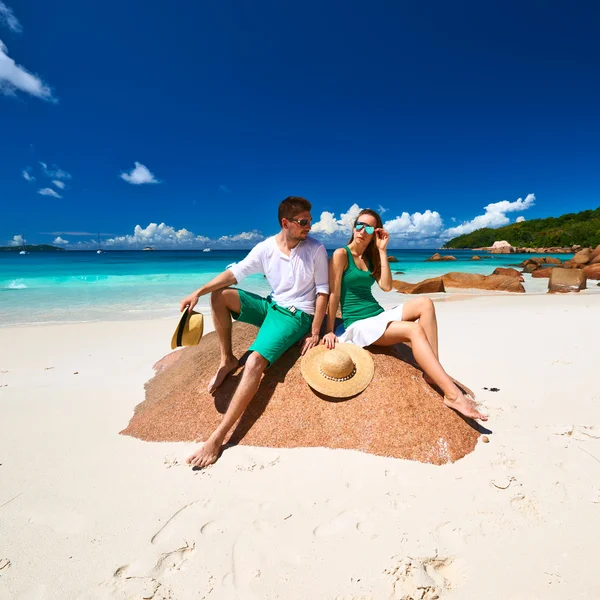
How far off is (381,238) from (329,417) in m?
1.84

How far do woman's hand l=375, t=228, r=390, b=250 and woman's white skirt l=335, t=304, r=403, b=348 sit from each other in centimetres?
65

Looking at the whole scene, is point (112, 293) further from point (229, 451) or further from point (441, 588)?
point (441, 588)

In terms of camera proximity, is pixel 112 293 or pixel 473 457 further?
pixel 112 293

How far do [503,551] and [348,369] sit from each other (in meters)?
1.59

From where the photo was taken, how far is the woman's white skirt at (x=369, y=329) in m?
3.40

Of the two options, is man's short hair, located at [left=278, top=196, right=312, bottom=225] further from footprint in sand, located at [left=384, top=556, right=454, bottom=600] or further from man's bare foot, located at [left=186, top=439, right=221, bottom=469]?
footprint in sand, located at [left=384, top=556, right=454, bottom=600]

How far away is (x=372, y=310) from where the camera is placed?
146 inches

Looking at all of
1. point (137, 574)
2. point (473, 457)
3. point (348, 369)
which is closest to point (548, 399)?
point (473, 457)

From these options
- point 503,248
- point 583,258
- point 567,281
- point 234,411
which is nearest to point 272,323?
point 234,411

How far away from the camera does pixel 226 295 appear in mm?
3367

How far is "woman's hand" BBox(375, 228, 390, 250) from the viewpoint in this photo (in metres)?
3.67

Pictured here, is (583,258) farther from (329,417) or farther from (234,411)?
(234,411)

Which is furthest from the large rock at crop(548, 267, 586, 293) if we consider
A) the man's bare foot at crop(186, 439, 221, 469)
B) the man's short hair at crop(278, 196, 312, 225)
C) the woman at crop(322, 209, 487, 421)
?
the man's bare foot at crop(186, 439, 221, 469)

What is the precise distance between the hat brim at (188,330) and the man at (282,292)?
12cm
